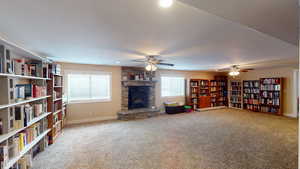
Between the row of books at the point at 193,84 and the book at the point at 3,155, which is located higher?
the row of books at the point at 193,84

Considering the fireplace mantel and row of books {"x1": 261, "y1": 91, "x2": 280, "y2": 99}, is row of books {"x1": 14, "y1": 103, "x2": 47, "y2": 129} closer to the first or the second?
the fireplace mantel

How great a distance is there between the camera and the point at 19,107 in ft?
6.49

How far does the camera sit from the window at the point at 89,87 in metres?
4.72

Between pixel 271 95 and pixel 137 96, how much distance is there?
19.7ft

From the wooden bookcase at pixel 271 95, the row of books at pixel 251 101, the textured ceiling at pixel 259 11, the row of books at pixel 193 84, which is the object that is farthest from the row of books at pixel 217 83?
the textured ceiling at pixel 259 11

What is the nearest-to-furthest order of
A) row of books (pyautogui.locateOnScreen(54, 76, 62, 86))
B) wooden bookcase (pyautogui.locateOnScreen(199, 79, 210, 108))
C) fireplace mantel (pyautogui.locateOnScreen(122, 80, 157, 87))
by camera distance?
row of books (pyautogui.locateOnScreen(54, 76, 62, 86))
fireplace mantel (pyautogui.locateOnScreen(122, 80, 157, 87))
wooden bookcase (pyautogui.locateOnScreen(199, 79, 210, 108))

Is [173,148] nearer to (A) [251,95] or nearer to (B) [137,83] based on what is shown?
(B) [137,83]

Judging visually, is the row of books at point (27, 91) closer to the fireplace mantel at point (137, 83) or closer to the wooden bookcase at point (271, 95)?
the fireplace mantel at point (137, 83)

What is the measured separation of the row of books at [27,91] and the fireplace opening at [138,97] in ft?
10.7

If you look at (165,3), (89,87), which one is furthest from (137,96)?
(165,3)

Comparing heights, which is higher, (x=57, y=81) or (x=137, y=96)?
(x=57, y=81)

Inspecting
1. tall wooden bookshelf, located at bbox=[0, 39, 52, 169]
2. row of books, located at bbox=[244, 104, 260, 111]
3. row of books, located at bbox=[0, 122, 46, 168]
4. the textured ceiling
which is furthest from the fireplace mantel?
row of books, located at bbox=[244, 104, 260, 111]

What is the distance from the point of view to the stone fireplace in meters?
5.32

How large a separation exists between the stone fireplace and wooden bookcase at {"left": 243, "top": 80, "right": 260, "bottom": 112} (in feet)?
15.9
